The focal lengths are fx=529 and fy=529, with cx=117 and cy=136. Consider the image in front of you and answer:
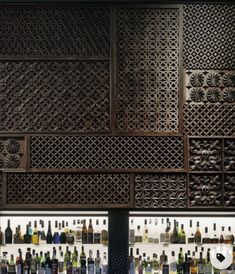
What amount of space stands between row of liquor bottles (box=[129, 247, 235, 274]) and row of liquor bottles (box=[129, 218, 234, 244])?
105mm

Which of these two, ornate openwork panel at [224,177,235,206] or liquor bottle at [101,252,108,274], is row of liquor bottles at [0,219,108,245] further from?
ornate openwork panel at [224,177,235,206]

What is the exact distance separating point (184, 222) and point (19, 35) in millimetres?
2606

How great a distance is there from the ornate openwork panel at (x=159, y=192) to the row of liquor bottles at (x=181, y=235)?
1.57 feet

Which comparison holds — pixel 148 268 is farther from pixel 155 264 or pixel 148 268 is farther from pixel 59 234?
pixel 59 234

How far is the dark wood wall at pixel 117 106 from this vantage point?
5281 mm

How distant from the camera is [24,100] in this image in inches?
210

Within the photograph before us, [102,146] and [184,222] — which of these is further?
[184,222]

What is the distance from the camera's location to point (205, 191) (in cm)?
528

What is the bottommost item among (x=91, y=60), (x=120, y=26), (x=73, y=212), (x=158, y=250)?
(x=158, y=250)

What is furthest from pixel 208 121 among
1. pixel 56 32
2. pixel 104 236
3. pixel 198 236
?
pixel 56 32

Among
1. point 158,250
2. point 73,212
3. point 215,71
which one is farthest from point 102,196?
point 215,71

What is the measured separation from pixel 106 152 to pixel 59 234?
3.56 feet

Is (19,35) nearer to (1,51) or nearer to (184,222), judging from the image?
(1,51)

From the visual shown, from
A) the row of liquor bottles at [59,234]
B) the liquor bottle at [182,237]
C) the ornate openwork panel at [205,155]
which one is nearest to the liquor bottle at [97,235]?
the row of liquor bottles at [59,234]
